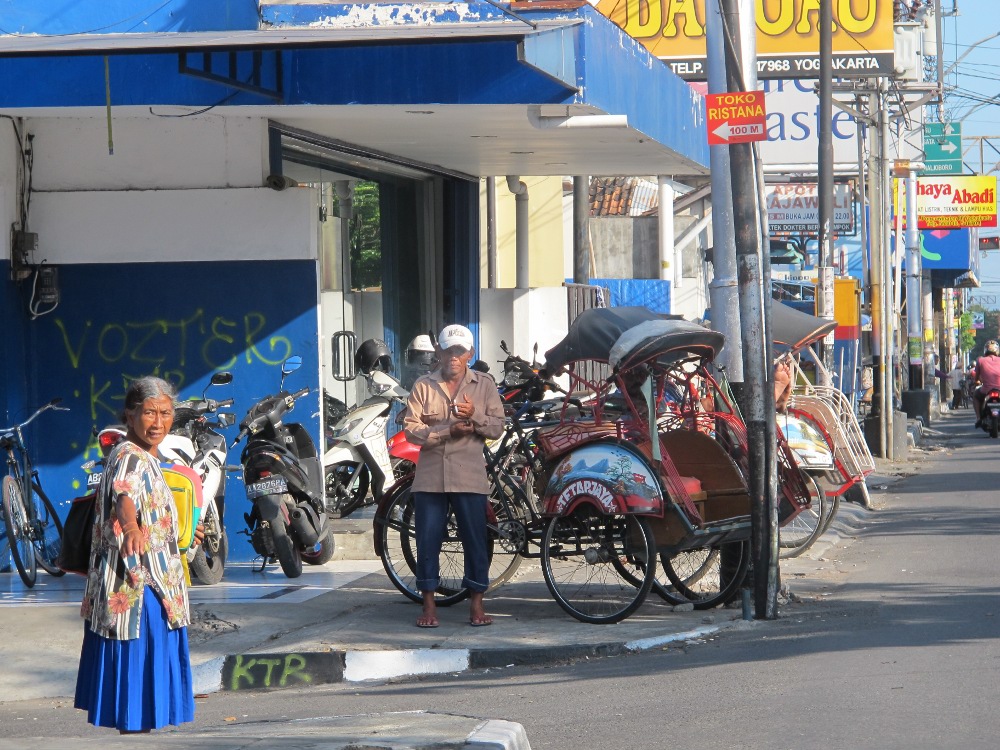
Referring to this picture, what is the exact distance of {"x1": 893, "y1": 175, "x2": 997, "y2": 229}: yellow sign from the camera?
143 ft

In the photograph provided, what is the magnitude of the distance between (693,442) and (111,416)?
458 centimetres

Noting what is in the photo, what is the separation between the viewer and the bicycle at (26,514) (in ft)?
31.9

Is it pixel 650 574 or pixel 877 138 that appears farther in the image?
pixel 877 138

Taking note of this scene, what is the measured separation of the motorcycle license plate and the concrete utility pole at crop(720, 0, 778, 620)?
3.18m

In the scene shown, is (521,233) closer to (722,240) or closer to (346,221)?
(346,221)

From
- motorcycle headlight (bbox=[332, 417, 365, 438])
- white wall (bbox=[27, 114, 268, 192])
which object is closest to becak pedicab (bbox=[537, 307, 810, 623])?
motorcycle headlight (bbox=[332, 417, 365, 438])

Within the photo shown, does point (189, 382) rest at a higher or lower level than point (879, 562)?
higher

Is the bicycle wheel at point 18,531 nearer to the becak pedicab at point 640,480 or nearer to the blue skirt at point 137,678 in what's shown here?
the becak pedicab at point 640,480

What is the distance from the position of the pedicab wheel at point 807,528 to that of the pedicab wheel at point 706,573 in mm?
1629

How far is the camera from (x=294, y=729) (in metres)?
5.95

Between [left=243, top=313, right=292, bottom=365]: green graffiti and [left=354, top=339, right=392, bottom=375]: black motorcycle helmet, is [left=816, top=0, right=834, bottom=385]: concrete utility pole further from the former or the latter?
[left=243, top=313, right=292, bottom=365]: green graffiti

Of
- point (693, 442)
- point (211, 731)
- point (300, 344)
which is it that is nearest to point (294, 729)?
point (211, 731)

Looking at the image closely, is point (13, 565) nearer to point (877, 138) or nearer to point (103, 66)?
point (103, 66)

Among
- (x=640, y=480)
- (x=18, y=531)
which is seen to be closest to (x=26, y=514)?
(x=18, y=531)
